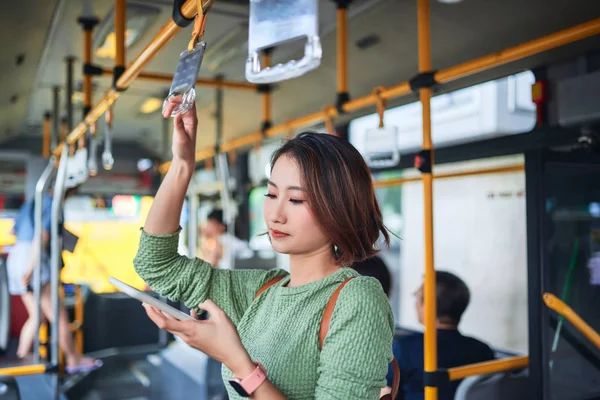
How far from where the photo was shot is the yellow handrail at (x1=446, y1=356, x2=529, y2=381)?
7.00 feet

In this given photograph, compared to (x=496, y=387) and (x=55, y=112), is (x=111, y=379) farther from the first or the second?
(x=496, y=387)

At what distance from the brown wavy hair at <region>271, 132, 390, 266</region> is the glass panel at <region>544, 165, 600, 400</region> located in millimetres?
1401

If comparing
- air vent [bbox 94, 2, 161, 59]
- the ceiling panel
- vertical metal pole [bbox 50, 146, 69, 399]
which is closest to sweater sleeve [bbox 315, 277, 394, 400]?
the ceiling panel

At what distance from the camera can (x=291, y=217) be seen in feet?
3.43

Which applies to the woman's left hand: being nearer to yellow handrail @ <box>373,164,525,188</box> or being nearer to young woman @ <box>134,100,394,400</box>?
young woman @ <box>134,100,394,400</box>

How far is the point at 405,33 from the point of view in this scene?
9.79ft

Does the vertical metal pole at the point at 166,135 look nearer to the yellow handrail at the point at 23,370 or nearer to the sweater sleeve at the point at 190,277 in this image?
the yellow handrail at the point at 23,370

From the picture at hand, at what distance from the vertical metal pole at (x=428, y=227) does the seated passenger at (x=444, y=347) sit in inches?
12.4

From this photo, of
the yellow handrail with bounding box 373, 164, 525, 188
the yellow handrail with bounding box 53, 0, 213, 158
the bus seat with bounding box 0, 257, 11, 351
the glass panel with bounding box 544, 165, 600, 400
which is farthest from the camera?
the bus seat with bounding box 0, 257, 11, 351

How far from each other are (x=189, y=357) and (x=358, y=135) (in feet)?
9.32

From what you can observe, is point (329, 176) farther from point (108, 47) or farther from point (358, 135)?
point (108, 47)

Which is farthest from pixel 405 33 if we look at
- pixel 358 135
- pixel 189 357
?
pixel 189 357

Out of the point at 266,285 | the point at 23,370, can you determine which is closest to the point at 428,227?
the point at 266,285

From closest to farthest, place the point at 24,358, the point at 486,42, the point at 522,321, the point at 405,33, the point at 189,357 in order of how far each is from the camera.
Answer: the point at 486,42 < the point at 405,33 < the point at 522,321 < the point at 24,358 < the point at 189,357
